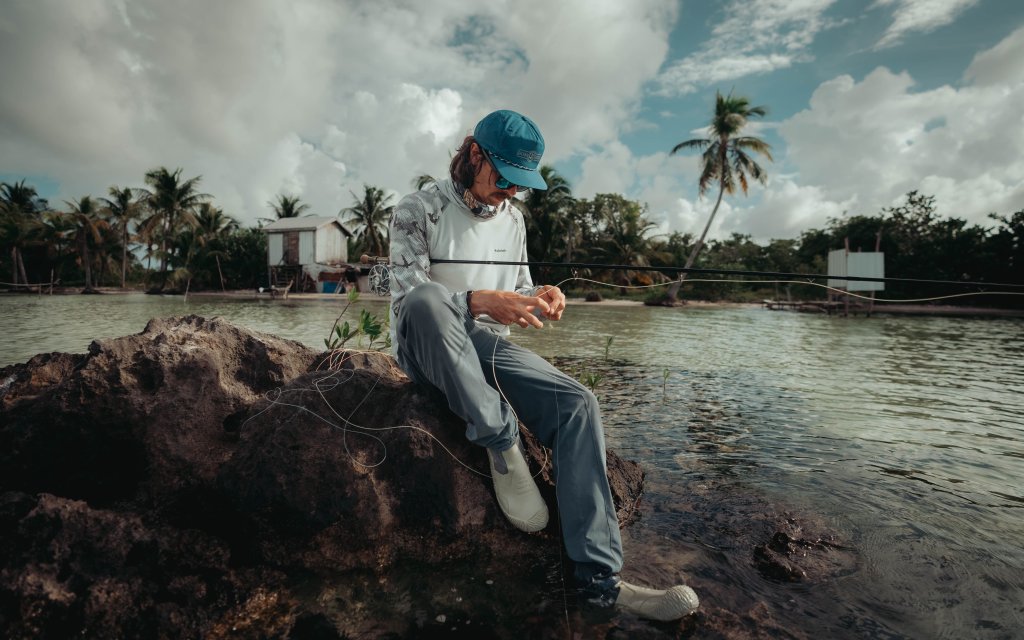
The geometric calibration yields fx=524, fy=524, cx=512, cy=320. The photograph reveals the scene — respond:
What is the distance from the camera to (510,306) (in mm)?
1904

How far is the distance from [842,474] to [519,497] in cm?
249

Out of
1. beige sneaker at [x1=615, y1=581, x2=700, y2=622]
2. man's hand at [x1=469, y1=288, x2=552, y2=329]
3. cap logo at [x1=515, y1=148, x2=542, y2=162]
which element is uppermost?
cap logo at [x1=515, y1=148, x2=542, y2=162]

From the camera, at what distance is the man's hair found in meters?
2.27

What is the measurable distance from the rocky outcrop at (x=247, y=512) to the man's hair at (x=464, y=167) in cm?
94

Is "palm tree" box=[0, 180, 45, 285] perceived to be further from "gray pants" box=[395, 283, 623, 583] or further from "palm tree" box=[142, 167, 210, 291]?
"gray pants" box=[395, 283, 623, 583]

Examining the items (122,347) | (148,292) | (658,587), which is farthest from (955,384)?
(148,292)

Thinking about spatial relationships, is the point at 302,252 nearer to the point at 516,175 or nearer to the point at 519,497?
the point at 516,175

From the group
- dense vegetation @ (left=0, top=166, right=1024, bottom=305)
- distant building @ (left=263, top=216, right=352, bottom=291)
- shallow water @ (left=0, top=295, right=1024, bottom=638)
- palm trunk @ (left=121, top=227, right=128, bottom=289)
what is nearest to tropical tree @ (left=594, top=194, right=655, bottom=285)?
dense vegetation @ (left=0, top=166, right=1024, bottom=305)

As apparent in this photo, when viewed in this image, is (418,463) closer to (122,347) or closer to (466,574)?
(466,574)

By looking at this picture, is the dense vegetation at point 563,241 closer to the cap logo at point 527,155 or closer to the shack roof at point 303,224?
the shack roof at point 303,224

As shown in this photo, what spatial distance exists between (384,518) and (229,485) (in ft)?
1.94

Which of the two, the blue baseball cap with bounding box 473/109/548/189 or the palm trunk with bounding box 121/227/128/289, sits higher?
the palm trunk with bounding box 121/227/128/289

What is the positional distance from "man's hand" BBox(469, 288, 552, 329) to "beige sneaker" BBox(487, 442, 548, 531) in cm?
53

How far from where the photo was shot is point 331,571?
76.7 inches
